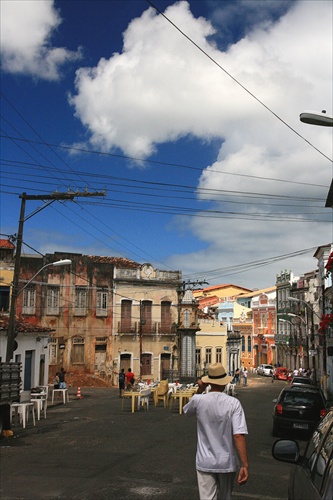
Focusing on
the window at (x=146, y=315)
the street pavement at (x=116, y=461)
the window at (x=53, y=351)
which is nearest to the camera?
the street pavement at (x=116, y=461)

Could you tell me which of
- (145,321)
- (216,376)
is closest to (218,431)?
(216,376)

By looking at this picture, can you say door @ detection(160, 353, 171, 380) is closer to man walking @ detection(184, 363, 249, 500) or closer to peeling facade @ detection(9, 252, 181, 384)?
peeling facade @ detection(9, 252, 181, 384)

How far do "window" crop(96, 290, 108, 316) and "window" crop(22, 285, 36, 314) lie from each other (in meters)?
5.07

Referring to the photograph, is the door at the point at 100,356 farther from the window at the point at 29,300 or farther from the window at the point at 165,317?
the window at the point at 29,300

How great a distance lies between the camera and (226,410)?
17.7 feet

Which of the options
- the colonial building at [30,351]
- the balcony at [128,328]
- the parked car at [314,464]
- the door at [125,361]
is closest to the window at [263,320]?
the balcony at [128,328]

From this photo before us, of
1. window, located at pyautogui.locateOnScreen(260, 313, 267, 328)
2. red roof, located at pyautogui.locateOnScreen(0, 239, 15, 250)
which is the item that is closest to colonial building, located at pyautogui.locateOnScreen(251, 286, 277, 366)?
window, located at pyautogui.locateOnScreen(260, 313, 267, 328)

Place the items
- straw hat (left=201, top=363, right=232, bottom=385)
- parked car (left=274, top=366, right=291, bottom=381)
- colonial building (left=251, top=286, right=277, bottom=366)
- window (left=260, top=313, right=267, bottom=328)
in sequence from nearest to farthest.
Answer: straw hat (left=201, top=363, right=232, bottom=385)
parked car (left=274, top=366, right=291, bottom=381)
colonial building (left=251, top=286, right=277, bottom=366)
window (left=260, top=313, right=267, bottom=328)

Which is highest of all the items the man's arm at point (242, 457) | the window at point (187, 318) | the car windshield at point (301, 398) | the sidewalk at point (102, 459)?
the window at point (187, 318)

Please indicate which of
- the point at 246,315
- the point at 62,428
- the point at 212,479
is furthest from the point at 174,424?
the point at 246,315

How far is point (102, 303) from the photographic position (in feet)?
149

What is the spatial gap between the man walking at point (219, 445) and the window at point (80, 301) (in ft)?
130

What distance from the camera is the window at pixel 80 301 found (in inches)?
1752

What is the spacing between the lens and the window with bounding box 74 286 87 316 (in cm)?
4450
